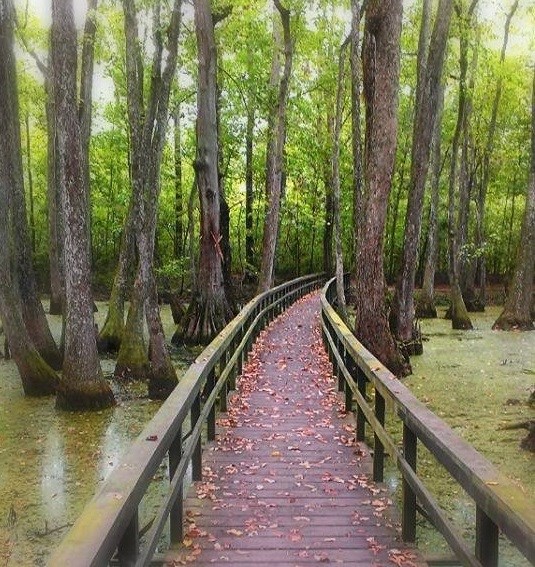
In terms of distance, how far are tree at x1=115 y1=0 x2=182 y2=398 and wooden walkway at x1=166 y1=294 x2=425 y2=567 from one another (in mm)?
2971

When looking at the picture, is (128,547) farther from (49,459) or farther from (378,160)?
(378,160)

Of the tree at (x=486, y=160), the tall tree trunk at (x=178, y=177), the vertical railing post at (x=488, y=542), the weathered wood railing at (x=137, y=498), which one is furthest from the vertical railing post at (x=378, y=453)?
the tall tree trunk at (x=178, y=177)

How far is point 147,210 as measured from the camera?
12.0 m

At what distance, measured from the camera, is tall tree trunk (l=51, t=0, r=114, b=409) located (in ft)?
33.1

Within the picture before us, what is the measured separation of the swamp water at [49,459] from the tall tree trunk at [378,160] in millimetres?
3999

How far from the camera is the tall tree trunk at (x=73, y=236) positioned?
1009 centimetres

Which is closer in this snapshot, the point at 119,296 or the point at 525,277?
the point at 119,296

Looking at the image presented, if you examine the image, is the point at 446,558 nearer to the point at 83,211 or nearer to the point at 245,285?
the point at 83,211

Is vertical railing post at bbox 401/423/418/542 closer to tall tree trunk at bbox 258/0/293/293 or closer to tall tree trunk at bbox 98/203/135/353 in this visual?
tall tree trunk at bbox 98/203/135/353

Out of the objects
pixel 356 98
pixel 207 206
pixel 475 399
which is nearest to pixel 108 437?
pixel 475 399

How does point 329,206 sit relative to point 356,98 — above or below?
below

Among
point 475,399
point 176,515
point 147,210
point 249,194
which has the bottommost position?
point 475,399

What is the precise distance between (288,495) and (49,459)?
14.3 feet

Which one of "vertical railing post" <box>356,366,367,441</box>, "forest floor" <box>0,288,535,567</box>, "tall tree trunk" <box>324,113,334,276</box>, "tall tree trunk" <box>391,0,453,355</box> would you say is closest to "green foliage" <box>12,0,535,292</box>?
"tall tree trunk" <box>324,113,334,276</box>
